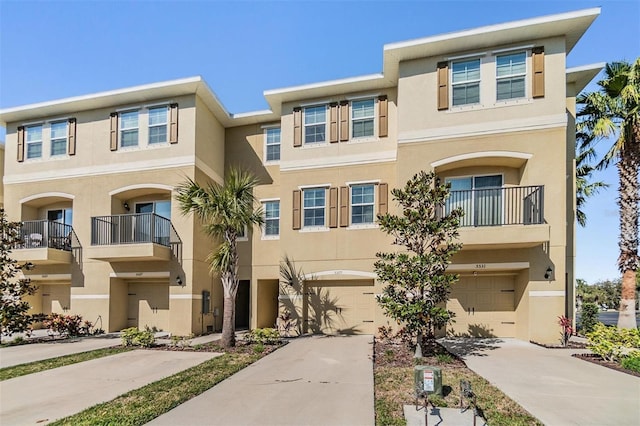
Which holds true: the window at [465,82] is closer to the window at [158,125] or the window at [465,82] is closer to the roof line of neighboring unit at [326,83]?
the roof line of neighboring unit at [326,83]

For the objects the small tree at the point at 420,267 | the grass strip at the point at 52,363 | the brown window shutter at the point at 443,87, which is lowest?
the grass strip at the point at 52,363

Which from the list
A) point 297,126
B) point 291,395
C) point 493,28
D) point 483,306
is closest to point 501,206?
point 483,306

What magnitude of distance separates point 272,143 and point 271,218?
10.4 feet

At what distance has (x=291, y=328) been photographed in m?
13.7

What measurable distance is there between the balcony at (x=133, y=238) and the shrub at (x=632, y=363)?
13207 millimetres

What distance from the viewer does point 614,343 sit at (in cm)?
940

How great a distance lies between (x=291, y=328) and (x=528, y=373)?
7.86 m

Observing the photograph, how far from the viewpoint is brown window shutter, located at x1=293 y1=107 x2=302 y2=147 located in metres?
14.6

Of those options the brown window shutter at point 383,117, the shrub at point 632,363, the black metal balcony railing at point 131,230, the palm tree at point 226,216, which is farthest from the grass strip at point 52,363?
the shrub at point 632,363

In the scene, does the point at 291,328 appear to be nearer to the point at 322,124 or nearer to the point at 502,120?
the point at 322,124

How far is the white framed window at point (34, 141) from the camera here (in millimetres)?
15891

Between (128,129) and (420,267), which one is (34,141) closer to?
(128,129)

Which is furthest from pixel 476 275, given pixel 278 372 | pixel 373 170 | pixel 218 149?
pixel 218 149

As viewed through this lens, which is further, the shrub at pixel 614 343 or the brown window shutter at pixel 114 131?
the brown window shutter at pixel 114 131
